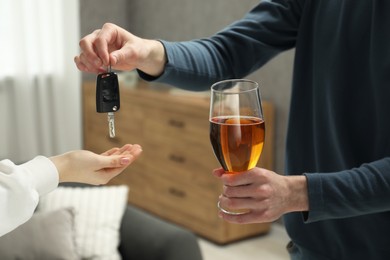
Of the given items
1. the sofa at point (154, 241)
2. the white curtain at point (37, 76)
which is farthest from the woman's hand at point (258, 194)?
the white curtain at point (37, 76)

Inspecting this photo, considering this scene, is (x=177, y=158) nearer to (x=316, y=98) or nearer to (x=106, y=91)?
(x=316, y=98)

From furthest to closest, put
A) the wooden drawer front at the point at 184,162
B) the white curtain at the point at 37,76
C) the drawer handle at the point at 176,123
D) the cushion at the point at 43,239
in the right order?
the white curtain at the point at 37,76 → the drawer handle at the point at 176,123 → the wooden drawer front at the point at 184,162 → the cushion at the point at 43,239

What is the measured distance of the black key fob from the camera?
1.03 metres

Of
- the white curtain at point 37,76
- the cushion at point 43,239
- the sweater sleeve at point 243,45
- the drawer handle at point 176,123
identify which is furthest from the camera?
the white curtain at point 37,76

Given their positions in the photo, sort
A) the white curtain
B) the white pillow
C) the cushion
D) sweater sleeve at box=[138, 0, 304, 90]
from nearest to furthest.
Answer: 1. sweater sleeve at box=[138, 0, 304, 90]
2. the cushion
3. the white pillow
4. the white curtain

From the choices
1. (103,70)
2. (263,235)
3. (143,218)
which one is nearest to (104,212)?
(143,218)

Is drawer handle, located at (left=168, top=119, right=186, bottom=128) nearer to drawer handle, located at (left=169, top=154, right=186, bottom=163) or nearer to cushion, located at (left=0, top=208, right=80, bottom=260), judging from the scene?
drawer handle, located at (left=169, top=154, right=186, bottom=163)

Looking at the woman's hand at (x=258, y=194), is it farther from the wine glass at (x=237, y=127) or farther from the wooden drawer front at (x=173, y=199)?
the wooden drawer front at (x=173, y=199)

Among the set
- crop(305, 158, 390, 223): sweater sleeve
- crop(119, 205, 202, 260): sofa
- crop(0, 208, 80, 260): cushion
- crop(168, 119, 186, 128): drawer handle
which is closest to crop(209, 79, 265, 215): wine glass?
crop(305, 158, 390, 223): sweater sleeve

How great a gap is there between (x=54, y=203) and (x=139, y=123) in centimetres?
142

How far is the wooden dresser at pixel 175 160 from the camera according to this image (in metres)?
3.50

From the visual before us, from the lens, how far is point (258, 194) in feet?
2.98

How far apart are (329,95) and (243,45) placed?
0.25 meters

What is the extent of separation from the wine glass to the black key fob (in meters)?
0.20
